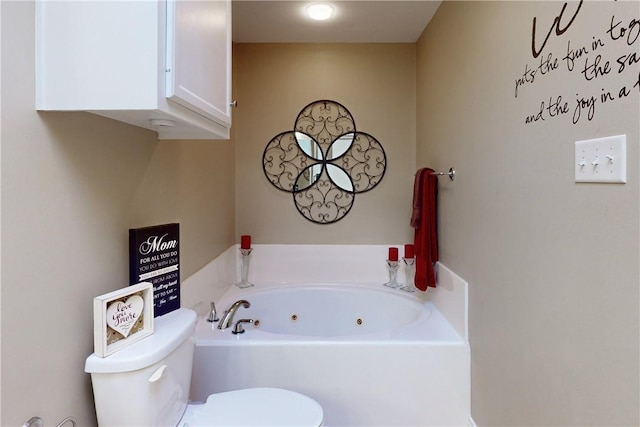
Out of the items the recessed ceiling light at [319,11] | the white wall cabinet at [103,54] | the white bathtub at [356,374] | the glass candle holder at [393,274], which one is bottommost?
the white bathtub at [356,374]

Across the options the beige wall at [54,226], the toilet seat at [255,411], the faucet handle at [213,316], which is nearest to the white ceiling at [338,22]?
the beige wall at [54,226]

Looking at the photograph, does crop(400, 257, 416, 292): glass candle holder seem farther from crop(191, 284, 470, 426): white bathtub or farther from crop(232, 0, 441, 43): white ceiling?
crop(232, 0, 441, 43): white ceiling

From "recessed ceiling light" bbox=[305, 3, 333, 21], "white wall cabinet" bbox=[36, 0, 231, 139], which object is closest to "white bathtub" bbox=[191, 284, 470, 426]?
"white wall cabinet" bbox=[36, 0, 231, 139]

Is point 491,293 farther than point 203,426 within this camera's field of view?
Yes

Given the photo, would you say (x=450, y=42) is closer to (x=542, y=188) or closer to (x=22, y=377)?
(x=542, y=188)

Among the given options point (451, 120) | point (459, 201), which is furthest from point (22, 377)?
point (451, 120)

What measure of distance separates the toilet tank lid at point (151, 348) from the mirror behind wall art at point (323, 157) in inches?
65.3

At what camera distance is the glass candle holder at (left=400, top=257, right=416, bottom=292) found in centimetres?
258

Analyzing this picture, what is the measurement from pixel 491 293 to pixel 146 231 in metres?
1.38

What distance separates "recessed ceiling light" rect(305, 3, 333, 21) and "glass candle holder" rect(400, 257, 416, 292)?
1.74m

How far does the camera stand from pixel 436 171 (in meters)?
2.24

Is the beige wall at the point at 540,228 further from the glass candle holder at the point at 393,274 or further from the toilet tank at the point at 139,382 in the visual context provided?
the toilet tank at the point at 139,382

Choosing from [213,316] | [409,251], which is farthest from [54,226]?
[409,251]

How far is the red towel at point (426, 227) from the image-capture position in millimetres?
2145
